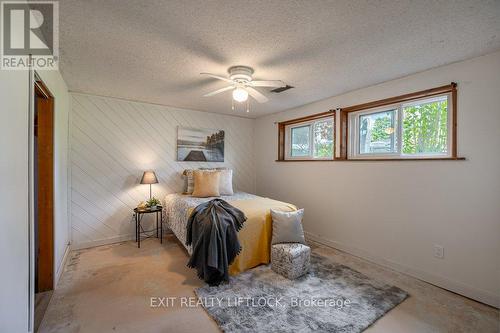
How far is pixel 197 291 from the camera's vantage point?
2.19 m

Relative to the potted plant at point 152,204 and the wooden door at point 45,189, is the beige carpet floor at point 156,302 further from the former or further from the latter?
the potted plant at point 152,204

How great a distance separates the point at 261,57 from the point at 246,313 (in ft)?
7.49

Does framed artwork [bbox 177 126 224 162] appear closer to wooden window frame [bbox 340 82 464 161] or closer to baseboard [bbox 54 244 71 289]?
baseboard [bbox 54 244 71 289]

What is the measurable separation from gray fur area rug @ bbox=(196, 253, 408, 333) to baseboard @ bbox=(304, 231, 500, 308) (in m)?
0.45

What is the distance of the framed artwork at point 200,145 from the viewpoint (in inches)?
162

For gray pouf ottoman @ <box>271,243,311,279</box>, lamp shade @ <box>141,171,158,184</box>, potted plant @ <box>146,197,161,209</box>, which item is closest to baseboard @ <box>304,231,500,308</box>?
gray pouf ottoman @ <box>271,243,311,279</box>

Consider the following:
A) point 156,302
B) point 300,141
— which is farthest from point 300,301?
point 300,141

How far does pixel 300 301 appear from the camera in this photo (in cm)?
206

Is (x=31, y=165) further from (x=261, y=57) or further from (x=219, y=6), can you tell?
(x=261, y=57)

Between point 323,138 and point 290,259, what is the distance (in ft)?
6.96

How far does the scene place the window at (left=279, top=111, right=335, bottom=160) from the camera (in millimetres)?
3635

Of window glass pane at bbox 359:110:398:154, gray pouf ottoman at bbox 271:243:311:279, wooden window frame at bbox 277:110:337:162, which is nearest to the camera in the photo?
gray pouf ottoman at bbox 271:243:311:279

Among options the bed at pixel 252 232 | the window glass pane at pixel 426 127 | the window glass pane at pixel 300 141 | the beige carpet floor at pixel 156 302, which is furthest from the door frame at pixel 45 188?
the window glass pane at pixel 426 127

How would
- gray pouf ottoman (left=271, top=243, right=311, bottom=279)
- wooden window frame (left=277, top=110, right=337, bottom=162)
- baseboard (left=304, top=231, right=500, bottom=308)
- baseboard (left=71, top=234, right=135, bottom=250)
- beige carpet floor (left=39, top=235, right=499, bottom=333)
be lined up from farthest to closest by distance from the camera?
1. wooden window frame (left=277, top=110, right=337, bottom=162)
2. baseboard (left=71, top=234, right=135, bottom=250)
3. gray pouf ottoman (left=271, top=243, right=311, bottom=279)
4. baseboard (left=304, top=231, right=500, bottom=308)
5. beige carpet floor (left=39, top=235, right=499, bottom=333)
